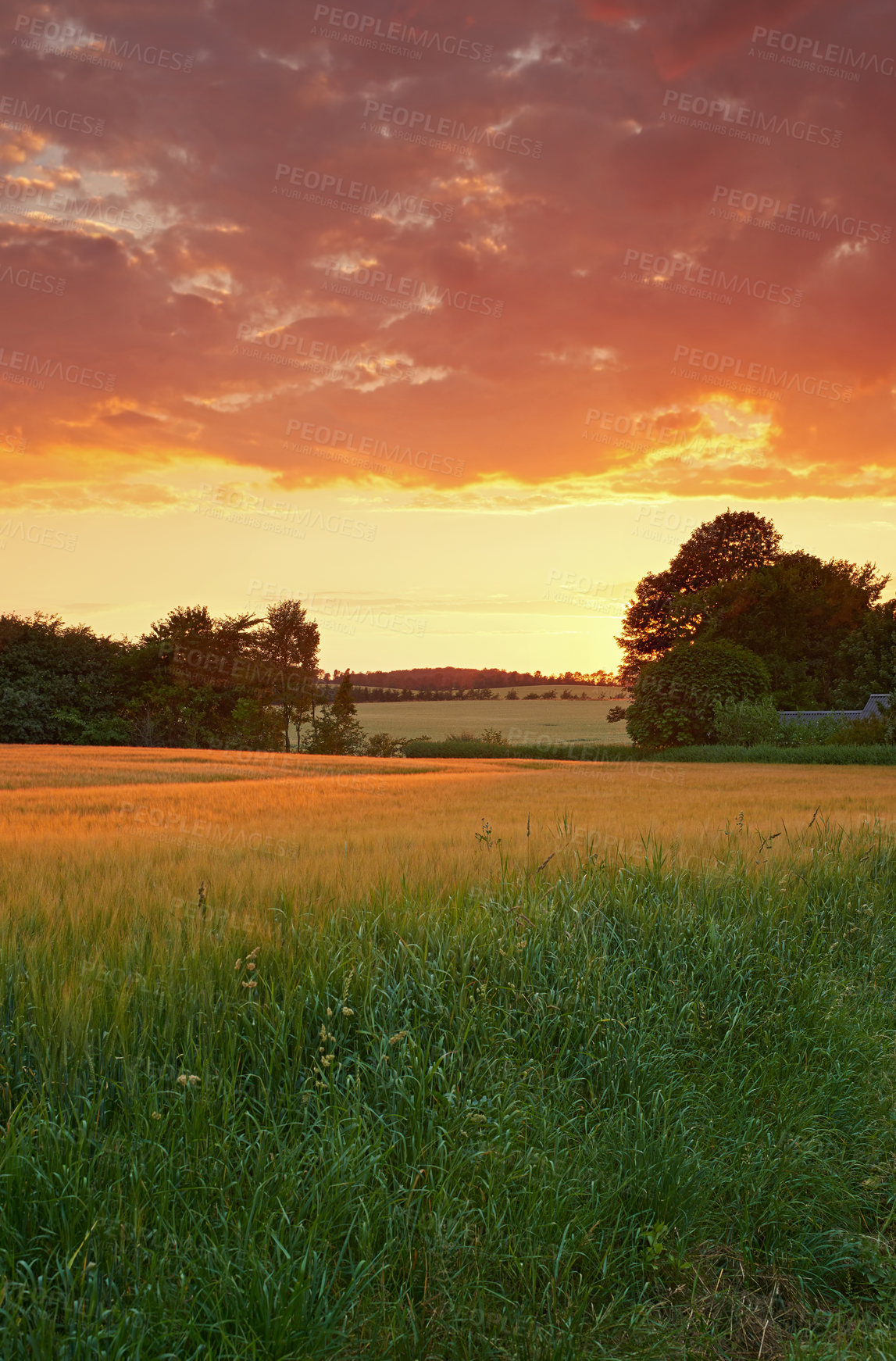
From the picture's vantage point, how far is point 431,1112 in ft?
9.62

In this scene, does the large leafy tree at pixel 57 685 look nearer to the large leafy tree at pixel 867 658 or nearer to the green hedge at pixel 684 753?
the green hedge at pixel 684 753

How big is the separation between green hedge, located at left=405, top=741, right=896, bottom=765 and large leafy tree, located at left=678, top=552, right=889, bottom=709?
10747mm

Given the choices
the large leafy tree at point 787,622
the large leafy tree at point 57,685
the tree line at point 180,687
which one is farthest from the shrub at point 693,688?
the large leafy tree at point 57,685

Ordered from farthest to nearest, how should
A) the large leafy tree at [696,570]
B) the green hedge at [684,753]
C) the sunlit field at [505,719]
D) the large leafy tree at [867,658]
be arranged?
1. the sunlit field at [505,719]
2. the large leafy tree at [696,570]
3. the large leafy tree at [867,658]
4. the green hedge at [684,753]

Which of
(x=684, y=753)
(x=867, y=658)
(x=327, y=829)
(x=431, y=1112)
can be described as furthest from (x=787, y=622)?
(x=431, y=1112)

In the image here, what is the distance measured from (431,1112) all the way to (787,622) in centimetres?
5287

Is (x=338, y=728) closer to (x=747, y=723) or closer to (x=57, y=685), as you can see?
(x=57, y=685)

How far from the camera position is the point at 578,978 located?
398 centimetres

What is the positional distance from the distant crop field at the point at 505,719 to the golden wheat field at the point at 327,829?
41.8 meters

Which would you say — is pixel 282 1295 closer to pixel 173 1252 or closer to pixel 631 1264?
pixel 173 1252

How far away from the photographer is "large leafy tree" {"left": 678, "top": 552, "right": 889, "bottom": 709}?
49438 millimetres

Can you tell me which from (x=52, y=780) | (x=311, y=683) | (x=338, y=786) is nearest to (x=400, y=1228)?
(x=338, y=786)

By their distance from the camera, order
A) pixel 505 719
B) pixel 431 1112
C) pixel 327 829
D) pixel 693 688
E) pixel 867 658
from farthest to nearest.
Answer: pixel 505 719 < pixel 867 658 < pixel 693 688 < pixel 327 829 < pixel 431 1112

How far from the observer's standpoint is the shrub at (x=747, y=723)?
36875mm
